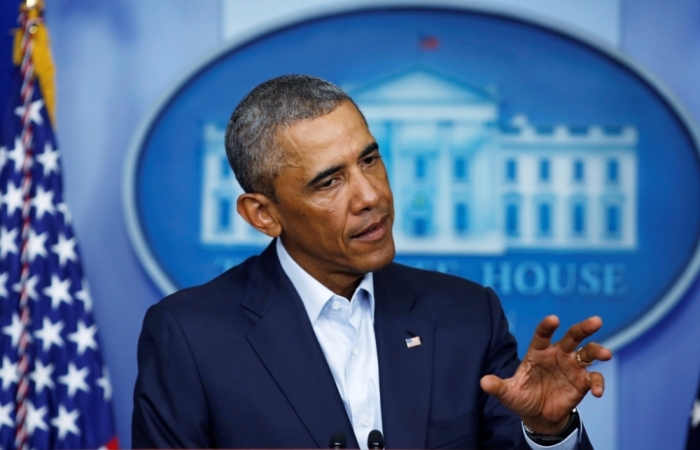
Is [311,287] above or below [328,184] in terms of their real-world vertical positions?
below

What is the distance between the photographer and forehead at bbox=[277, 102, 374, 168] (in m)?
2.10

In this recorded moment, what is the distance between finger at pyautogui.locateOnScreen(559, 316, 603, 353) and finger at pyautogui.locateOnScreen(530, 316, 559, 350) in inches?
1.3

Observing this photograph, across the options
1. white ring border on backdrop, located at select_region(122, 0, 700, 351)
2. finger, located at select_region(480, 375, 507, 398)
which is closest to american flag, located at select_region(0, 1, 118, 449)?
white ring border on backdrop, located at select_region(122, 0, 700, 351)

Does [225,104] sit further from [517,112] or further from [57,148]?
[517,112]

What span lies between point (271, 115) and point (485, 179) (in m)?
1.44

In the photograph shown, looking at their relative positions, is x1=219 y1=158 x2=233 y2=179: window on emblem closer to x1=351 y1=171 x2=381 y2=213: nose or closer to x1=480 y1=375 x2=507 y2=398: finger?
x1=351 y1=171 x2=381 y2=213: nose

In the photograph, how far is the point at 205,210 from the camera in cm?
343

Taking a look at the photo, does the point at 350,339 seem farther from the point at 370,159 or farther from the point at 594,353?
the point at 594,353

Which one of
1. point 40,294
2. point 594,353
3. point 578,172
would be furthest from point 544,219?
point 40,294

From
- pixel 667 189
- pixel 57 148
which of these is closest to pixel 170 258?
pixel 57 148

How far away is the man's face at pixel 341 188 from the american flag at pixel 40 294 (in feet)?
4.66

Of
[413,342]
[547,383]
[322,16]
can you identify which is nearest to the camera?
[547,383]

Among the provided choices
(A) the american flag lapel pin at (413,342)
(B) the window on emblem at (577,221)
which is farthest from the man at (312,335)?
(B) the window on emblem at (577,221)

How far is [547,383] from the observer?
6.13 ft
